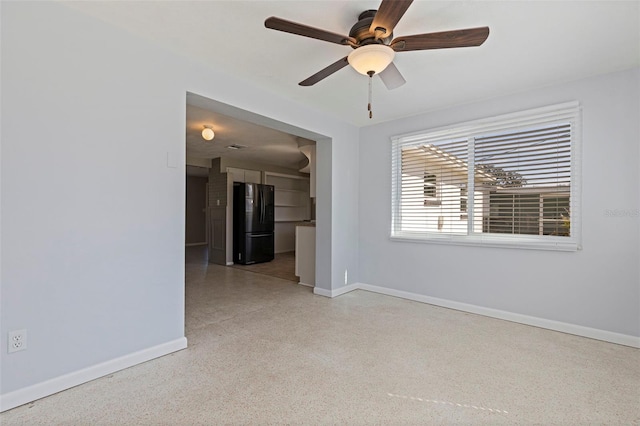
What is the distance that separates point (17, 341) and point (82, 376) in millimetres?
426

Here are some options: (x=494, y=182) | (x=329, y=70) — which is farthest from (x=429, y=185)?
(x=329, y=70)

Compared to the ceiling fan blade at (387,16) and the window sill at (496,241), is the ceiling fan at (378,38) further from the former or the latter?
the window sill at (496,241)

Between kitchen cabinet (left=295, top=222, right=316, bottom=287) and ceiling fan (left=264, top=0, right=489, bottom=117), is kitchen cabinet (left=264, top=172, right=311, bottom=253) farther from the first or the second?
ceiling fan (left=264, top=0, right=489, bottom=117)

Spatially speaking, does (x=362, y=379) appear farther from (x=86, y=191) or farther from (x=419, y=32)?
(x=419, y=32)

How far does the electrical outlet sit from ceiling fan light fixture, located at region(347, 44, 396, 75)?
2517 mm

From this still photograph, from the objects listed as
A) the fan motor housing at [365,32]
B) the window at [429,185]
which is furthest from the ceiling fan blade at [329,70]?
the window at [429,185]

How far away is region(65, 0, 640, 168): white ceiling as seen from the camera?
6.04 feet

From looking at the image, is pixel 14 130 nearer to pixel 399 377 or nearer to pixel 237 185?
pixel 399 377

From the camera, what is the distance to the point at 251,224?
645 cm

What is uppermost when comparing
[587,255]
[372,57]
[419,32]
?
[419,32]

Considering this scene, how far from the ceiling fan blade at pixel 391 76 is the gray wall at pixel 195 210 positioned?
29.6 feet

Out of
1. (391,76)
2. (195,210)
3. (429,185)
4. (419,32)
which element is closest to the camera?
(419,32)

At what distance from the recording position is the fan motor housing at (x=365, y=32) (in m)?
1.81

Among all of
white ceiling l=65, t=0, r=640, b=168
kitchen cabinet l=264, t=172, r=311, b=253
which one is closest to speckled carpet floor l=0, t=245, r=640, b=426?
white ceiling l=65, t=0, r=640, b=168
